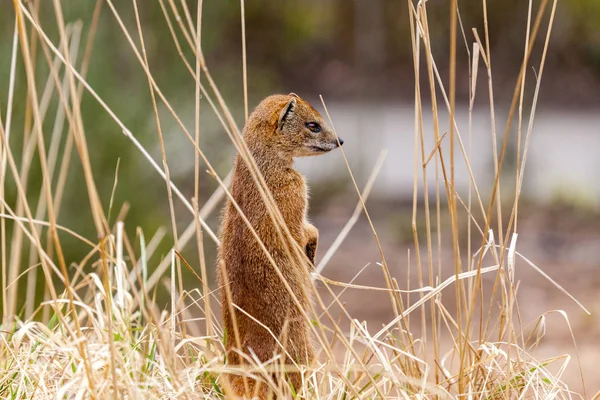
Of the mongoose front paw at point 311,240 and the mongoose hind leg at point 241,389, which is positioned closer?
the mongoose hind leg at point 241,389

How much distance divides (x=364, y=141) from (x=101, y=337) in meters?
6.35

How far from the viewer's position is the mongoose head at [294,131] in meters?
2.32

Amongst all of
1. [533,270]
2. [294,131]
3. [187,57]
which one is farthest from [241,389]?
[533,270]

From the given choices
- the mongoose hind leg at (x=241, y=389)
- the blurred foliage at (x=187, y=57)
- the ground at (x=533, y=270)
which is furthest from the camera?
the ground at (x=533, y=270)

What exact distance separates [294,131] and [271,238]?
32 centimetres

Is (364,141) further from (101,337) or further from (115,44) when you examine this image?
(101,337)

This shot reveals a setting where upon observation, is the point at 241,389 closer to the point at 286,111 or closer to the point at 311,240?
the point at 311,240

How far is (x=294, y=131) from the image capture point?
2.33 m

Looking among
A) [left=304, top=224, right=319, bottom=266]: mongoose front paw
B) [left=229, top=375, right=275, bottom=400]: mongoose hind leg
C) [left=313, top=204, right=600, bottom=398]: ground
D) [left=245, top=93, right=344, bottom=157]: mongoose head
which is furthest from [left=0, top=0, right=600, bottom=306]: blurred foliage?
[left=313, top=204, right=600, bottom=398]: ground

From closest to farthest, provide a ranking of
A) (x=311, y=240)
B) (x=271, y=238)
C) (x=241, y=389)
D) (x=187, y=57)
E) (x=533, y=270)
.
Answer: (x=241, y=389) → (x=271, y=238) → (x=311, y=240) → (x=187, y=57) → (x=533, y=270)

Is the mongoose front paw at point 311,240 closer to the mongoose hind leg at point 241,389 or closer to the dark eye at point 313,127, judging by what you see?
the dark eye at point 313,127

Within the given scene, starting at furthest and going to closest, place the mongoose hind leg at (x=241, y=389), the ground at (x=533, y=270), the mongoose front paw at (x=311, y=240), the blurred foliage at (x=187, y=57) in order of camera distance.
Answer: the ground at (x=533, y=270) < the blurred foliage at (x=187, y=57) < the mongoose front paw at (x=311, y=240) < the mongoose hind leg at (x=241, y=389)

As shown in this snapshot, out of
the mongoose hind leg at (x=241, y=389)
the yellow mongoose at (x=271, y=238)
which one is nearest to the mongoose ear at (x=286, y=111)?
the yellow mongoose at (x=271, y=238)

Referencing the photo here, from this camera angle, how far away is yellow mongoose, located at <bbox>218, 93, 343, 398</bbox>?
2.06 m
